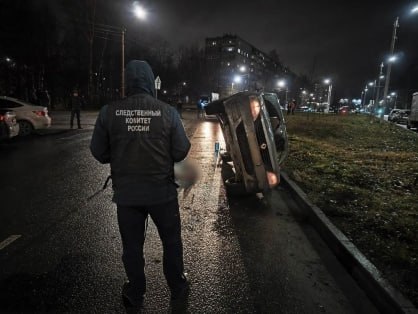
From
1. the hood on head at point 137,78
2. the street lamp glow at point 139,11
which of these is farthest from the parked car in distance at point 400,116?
the hood on head at point 137,78

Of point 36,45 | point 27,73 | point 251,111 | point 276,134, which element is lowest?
point 276,134

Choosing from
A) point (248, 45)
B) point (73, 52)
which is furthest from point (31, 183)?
point (248, 45)

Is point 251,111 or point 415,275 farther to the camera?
point 251,111

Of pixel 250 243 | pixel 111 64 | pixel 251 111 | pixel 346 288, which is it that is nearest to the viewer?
pixel 346 288

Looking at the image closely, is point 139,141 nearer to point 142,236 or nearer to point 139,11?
point 142,236

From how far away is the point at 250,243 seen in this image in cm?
425

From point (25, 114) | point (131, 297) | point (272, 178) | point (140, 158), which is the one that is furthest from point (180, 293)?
point (25, 114)

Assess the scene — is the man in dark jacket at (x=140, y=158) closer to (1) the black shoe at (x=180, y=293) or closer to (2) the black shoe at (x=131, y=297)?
(2) the black shoe at (x=131, y=297)

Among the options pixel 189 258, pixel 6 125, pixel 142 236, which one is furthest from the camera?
pixel 6 125

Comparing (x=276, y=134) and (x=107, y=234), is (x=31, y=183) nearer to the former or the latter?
(x=107, y=234)

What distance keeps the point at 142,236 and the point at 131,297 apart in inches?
21.4

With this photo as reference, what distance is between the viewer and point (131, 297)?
→ 2809 mm

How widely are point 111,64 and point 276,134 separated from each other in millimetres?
46956

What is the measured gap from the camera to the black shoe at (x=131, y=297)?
2.81 meters
